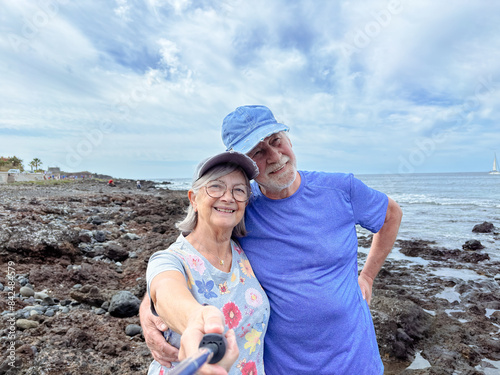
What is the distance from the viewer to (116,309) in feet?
14.3

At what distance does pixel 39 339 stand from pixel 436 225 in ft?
63.8

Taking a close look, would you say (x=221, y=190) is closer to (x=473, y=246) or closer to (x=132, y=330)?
(x=132, y=330)

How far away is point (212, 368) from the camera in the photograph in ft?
3.32

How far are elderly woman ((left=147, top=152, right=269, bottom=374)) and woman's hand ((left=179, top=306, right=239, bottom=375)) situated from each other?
49cm

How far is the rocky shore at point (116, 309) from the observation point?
10.9 feet

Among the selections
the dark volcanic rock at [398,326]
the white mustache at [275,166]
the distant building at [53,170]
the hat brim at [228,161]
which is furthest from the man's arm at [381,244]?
the distant building at [53,170]

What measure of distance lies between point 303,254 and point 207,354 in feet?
4.35

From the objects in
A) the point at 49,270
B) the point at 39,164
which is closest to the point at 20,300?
the point at 49,270

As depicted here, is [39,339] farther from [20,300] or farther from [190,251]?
[190,251]

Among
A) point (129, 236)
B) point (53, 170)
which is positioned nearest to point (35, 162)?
point (53, 170)

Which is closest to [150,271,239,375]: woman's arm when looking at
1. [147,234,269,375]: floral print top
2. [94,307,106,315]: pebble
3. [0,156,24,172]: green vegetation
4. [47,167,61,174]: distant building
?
[147,234,269,375]: floral print top

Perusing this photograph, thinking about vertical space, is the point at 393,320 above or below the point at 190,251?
below

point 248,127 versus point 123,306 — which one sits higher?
point 248,127

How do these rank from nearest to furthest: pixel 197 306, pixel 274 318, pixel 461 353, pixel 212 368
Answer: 1. pixel 212 368
2. pixel 197 306
3. pixel 274 318
4. pixel 461 353
